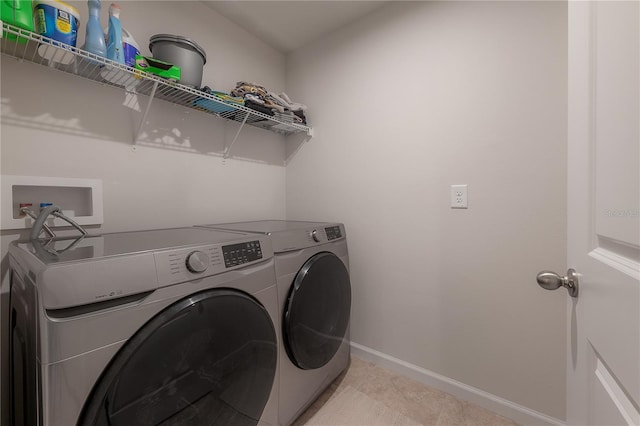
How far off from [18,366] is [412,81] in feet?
6.95

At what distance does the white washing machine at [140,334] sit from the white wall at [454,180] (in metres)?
0.98

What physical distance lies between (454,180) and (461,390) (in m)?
1.16

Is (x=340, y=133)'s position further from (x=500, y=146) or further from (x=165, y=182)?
(x=165, y=182)

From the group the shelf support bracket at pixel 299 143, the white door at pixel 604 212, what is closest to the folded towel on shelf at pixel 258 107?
the shelf support bracket at pixel 299 143

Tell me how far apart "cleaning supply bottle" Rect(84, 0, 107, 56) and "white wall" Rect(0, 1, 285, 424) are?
0.23m

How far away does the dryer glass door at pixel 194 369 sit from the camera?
2.07ft

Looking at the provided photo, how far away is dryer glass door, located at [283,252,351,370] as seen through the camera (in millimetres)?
1146

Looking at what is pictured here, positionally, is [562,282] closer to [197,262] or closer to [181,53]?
[197,262]

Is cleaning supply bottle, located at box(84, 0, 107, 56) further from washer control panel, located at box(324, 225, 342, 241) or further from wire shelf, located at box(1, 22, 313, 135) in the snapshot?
washer control panel, located at box(324, 225, 342, 241)

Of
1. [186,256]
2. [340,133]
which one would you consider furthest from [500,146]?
[186,256]

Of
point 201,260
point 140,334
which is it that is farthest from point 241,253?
point 140,334

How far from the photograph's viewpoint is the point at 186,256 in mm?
781

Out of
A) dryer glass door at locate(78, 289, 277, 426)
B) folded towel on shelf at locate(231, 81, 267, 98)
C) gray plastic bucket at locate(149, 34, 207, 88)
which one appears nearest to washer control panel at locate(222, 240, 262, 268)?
dryer glass door at locate(78, 289, 277, 426)

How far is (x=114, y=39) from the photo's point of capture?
105cm
